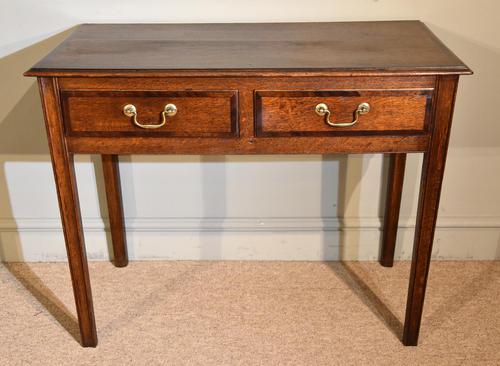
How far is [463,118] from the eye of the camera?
206 centimetres

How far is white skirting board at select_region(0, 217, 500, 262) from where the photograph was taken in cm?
222

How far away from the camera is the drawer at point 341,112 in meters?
1.52

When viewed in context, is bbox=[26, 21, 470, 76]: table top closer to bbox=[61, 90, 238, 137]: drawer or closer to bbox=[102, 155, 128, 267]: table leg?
bbox=[61, 90, 238, 137]: drawer

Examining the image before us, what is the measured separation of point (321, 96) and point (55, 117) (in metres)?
0.64

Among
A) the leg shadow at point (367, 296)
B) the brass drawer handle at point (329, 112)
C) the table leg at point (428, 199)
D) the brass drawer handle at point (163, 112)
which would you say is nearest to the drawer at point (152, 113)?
the brass drawer handle at point (163, 112)

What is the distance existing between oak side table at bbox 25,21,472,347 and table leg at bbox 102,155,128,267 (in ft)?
1.32

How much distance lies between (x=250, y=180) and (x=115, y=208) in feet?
1.51

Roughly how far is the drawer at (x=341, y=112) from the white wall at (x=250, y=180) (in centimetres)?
51

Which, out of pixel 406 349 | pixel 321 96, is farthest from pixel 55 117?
pixel 406 349

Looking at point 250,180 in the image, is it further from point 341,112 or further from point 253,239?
point 341,112

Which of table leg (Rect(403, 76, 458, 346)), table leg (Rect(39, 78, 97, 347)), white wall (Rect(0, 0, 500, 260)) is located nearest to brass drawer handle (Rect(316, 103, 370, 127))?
table leg (Rect(403, 76, 458, 346))

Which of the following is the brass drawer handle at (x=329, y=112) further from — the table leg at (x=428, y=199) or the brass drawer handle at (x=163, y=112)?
the brass drawer handle at (x=163, y=112)

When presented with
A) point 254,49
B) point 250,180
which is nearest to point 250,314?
point 250,180

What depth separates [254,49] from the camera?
164 centimetres
